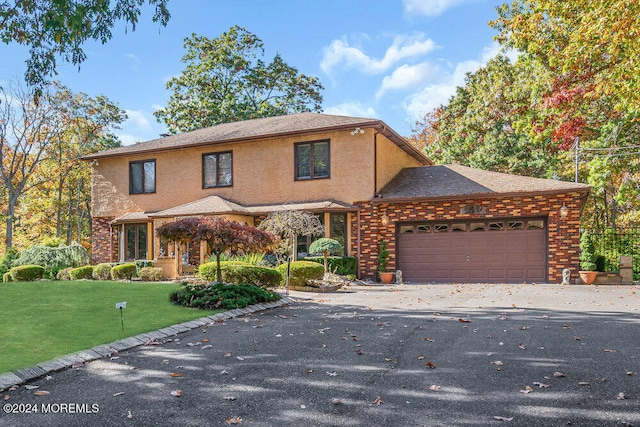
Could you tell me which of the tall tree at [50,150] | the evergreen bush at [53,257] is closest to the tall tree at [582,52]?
the evergreen bush at [53,257]

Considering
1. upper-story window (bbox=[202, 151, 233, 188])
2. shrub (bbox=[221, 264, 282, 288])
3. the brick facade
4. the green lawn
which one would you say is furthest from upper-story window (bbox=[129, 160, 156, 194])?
shrub (bbox=[221, 264, 282, 288])

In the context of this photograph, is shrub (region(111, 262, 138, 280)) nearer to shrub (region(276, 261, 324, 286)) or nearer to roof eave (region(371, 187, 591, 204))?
Answer: shrub (region(276, 261, 324, 286))

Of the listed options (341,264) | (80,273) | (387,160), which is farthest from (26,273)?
(387,160)

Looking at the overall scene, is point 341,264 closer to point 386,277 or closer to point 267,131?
point 386,277

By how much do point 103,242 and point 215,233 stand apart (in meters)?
15.2

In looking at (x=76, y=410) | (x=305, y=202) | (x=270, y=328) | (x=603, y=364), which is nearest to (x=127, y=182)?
(x=305, y=202)

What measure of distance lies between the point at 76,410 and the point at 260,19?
14.8m

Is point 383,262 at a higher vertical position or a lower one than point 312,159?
lower

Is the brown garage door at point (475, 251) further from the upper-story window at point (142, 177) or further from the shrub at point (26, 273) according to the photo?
the shrub at point (26, 273)

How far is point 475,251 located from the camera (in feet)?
56.0

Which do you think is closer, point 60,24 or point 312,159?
point 60,24

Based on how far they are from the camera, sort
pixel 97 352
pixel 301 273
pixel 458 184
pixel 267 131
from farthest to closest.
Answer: pixel 267 131 → pixel 458 184 → pixel 301 273 → pixel 97 352

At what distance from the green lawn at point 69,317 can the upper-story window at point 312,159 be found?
8885 millimetres

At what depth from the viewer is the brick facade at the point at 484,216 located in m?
16.0
